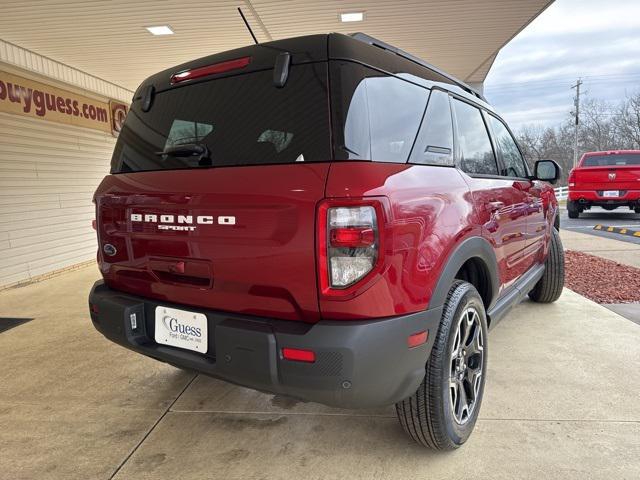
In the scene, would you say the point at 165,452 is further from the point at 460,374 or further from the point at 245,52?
the point at 245,52

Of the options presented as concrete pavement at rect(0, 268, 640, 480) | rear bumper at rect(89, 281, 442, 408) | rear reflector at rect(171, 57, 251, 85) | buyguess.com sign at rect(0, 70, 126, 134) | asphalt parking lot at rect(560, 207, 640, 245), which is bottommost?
asphalt parking lot at rect(560, 207, 640, 245)

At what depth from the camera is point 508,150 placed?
3404 millimetres

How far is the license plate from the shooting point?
74.1 inches

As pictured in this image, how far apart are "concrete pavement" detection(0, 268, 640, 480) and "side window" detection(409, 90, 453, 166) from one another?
140cm

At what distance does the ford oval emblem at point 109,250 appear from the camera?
7.34ft

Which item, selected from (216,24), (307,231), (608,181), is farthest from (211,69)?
(608,181)

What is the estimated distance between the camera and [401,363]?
1.68 metres

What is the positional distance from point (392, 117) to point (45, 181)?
267 inches

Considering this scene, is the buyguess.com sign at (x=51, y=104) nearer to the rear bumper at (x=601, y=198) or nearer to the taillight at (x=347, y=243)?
the taillight at (x=347, y=243)

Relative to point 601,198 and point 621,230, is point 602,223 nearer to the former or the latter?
point 601,198

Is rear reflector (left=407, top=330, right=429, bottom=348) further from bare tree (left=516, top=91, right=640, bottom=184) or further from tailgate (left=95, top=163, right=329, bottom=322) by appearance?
bare tree (left=516, top=91, right=640, bottom=184)

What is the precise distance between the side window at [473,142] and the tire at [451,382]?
2.48ft

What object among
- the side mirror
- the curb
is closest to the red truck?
the curb

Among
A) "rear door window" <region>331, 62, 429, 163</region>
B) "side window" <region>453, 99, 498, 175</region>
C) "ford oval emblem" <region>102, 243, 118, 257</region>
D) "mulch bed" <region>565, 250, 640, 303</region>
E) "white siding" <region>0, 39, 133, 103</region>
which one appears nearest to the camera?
"rear door window" <region>331, 62, 429, 163</region>
